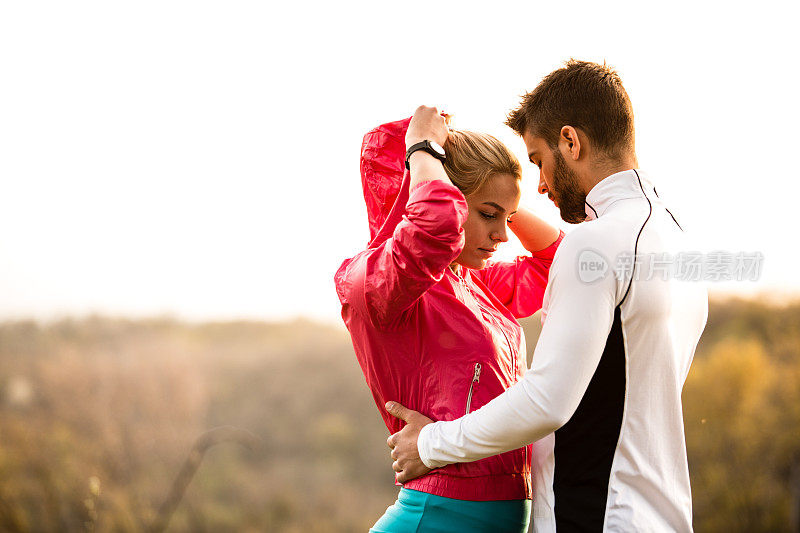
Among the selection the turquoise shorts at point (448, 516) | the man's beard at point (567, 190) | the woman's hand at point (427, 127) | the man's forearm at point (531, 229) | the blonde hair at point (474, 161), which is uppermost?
the woman's hand at point (427, 127)

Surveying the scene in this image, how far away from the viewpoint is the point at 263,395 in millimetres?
15086

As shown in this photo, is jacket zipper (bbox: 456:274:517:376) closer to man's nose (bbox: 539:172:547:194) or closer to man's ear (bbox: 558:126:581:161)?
man's nose (bbox: 539:172:547:194)

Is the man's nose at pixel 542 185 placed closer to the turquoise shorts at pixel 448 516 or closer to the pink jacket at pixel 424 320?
the pink jacket at pixel 424 320

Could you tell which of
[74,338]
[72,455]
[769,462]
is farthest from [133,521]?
[769,462]

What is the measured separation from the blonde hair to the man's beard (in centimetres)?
14

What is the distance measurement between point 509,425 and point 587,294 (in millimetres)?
300

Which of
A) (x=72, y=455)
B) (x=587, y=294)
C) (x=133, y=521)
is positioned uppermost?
(x=587, y=294)

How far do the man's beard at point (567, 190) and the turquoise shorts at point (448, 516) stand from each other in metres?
0.70

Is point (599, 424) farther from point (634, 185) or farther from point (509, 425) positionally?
point (634, 185)

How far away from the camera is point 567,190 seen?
5.53 feet

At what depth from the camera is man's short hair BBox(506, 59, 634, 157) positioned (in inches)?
64.9

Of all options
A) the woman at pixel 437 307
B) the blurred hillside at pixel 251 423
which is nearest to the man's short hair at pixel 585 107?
the woman at pixel 437 307

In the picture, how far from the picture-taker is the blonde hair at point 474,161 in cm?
177

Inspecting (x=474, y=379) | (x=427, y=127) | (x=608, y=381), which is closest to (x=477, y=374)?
(x=474, y=379)
